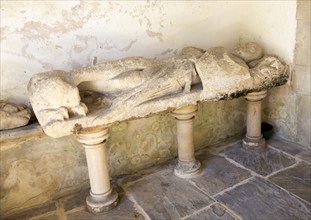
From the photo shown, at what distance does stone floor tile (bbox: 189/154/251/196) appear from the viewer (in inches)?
107

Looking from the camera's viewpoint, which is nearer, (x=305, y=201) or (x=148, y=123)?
(x=305, y=201)

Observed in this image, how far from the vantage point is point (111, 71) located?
7.61 ft

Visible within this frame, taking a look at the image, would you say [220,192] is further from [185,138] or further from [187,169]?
[185,138]

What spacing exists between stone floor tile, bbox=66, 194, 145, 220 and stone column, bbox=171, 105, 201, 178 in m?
0.64

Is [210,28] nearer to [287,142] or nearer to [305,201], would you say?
[287,142]

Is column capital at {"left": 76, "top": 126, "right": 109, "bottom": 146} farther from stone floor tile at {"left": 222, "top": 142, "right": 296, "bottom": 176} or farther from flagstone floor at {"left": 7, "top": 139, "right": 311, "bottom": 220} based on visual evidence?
stone floor tile at {"left": 222, "top": 142, "right": 296, "bottom": 176}

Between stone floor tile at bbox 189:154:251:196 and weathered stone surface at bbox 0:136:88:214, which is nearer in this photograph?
weathered stone surface at bbox 0:136:88:214

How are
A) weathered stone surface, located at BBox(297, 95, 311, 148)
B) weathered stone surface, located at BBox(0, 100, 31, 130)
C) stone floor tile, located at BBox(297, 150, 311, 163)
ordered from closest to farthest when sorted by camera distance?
weathered stone surface, located at BBox(0, 100, 31, 130)
stone floor tile, located at BBox(297, 150, 311, 163)
weathered stone surface, located at BBox(297, 95, 311, 148)

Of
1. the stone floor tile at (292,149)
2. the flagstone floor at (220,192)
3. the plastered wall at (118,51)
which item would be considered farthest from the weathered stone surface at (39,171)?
the stone floor tile at (292,149)

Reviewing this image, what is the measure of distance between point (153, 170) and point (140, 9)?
164 cm

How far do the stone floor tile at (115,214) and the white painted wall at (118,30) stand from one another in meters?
1.07

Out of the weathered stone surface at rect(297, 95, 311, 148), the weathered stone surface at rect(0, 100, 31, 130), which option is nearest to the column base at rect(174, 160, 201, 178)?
the weathered stone surface at rect(297, 95, 311, 148)

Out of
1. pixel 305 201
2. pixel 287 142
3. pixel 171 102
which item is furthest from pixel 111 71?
pixel 287 142

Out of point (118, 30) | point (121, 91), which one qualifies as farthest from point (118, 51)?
point (121, 91)
